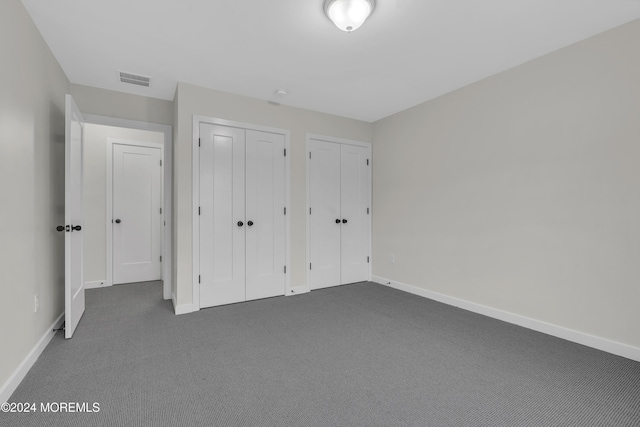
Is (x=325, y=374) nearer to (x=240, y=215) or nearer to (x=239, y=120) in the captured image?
(x=240, y=215)

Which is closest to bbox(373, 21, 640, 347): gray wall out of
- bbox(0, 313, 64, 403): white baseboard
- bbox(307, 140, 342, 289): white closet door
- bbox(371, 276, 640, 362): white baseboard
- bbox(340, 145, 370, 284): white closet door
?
bbox(371, 276, 640, 362): white baseboard

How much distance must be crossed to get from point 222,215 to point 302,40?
2021 millimetres

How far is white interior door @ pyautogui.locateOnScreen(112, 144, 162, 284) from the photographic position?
453 centimetres

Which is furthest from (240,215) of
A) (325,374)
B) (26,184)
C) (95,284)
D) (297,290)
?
(95,284)

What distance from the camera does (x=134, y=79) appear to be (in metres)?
3.11

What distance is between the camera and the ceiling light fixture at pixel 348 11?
6.36 feet

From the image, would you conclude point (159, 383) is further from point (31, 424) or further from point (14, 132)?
point (14, 132)

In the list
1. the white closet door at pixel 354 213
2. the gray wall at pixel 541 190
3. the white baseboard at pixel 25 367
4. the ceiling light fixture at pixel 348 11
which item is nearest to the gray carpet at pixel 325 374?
the white baseboard at pixel 25 367

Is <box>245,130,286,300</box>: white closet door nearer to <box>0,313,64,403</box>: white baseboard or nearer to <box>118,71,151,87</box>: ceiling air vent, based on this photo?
<box>118,71,151,87</box>: ceiling air vent

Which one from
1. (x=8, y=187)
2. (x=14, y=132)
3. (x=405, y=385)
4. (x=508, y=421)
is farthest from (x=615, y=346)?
(x=14, y=132)

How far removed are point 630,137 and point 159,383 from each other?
3763 mm

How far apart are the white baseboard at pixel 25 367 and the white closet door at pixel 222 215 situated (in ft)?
4.16

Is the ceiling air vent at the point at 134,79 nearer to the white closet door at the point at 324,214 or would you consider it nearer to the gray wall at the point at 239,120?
the gray wall at the point at 239,120

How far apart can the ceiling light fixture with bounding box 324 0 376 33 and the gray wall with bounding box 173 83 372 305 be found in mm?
1824
